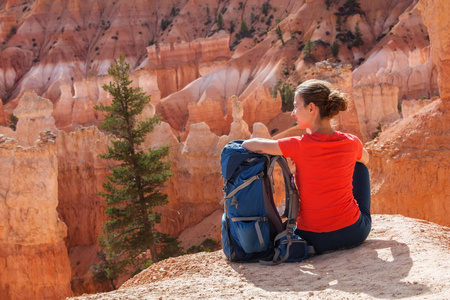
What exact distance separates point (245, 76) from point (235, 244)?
4104 centimetres

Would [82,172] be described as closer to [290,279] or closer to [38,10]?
[290,279]

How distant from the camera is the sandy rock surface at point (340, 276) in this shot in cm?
308

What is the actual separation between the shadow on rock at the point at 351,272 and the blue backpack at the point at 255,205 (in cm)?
15

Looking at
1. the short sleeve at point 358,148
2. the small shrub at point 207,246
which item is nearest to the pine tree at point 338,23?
the small shrub at point 207,246

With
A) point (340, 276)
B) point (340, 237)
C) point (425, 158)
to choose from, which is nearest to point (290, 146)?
point (340, 237)

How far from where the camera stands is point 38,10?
2505 inches

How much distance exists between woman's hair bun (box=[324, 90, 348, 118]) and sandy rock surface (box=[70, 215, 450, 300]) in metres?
1.20

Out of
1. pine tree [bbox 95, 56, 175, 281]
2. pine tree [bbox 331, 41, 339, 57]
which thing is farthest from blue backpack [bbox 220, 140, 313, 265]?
pine tree [bbox 331, 41, 339, 57]

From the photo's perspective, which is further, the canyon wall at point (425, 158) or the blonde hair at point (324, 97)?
the canyon wall at point (425, 158)

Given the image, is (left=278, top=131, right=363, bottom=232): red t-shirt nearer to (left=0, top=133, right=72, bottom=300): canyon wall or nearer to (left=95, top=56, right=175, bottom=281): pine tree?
(left=95, top=56, right=175, bottom=281): pine tree

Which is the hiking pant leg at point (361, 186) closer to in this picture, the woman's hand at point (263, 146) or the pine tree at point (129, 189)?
the woman's hand at point (263, 146)

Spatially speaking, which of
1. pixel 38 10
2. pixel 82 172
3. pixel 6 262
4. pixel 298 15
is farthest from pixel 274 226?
pixel 38 10


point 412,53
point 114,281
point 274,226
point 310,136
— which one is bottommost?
point 114,281

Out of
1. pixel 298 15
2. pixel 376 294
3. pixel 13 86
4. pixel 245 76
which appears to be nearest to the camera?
pixel 376 294
